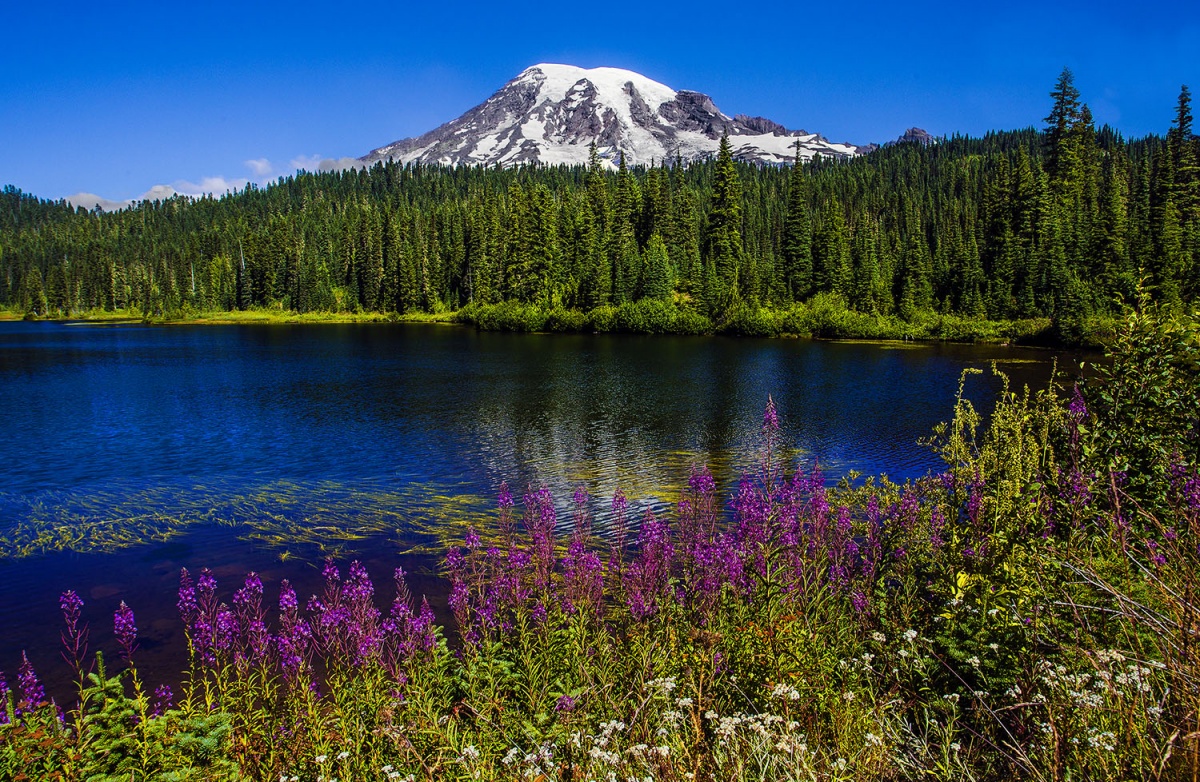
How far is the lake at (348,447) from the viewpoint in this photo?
51.1 feet

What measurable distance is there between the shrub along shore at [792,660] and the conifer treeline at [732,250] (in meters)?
40.0

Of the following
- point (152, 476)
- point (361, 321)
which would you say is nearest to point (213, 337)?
point (361, 321)

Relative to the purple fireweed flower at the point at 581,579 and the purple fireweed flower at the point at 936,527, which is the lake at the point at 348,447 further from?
the purple fireweed flower at the point at 936,527

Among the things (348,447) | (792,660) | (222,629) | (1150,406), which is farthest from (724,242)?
(222,629)

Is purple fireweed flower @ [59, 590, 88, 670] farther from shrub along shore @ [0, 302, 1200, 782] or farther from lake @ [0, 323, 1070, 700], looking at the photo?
lake @ [0, 323, 1070, 700]

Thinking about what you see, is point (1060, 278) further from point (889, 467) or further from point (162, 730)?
point (162, 730)

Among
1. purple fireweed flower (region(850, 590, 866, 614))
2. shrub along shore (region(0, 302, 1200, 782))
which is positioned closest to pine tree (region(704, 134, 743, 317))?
shrub along shore (region(0, 302, 1200, 782))

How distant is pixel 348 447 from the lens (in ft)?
87.9

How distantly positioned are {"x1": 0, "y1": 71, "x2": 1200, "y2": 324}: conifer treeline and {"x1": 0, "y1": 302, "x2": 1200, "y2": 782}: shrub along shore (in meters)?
40.0

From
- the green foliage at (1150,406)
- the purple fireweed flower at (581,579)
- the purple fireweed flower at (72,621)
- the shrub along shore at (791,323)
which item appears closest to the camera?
the purple fireweed flower at (72,621)

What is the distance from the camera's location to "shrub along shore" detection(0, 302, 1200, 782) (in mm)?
4082

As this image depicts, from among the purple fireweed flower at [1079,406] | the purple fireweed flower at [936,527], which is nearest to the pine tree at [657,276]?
the purple fireweed flower at [1079,406]

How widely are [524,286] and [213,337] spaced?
39.2m

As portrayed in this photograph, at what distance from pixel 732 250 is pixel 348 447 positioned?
73292mm
